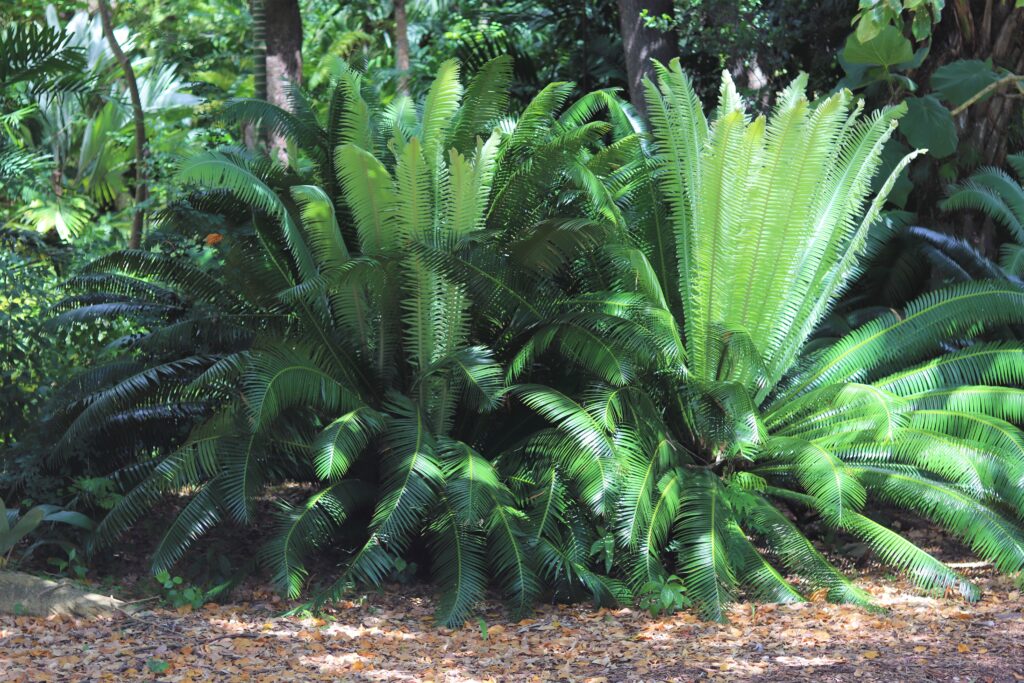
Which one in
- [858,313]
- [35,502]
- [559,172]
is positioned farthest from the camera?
[858,313]

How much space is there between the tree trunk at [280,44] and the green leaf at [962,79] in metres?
5.01

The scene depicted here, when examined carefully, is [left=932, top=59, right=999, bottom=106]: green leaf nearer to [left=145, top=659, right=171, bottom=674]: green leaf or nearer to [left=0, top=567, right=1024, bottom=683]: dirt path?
[left=0, top=567, right=1024, bottom=683]: dirt path

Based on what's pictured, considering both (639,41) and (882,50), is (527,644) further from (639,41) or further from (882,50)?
(639,41)

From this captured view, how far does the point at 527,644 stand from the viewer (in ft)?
15.4

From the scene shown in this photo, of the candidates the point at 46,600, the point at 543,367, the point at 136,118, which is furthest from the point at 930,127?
the point at 46,600

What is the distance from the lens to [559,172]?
600 centimetres

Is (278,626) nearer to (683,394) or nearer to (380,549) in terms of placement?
(380,549)

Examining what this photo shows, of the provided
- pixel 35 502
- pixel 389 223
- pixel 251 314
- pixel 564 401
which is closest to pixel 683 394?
pixel 564 401

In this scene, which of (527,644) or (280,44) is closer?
(527,644)

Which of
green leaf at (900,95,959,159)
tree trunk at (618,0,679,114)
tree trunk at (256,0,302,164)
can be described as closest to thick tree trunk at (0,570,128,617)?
tree trunk at (256,0,302,164)

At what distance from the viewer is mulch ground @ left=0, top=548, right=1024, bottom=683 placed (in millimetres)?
4148

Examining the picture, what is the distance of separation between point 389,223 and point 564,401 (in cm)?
145

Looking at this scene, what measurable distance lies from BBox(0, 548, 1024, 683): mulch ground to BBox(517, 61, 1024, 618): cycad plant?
252 mm

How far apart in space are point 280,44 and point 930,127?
5.09m
